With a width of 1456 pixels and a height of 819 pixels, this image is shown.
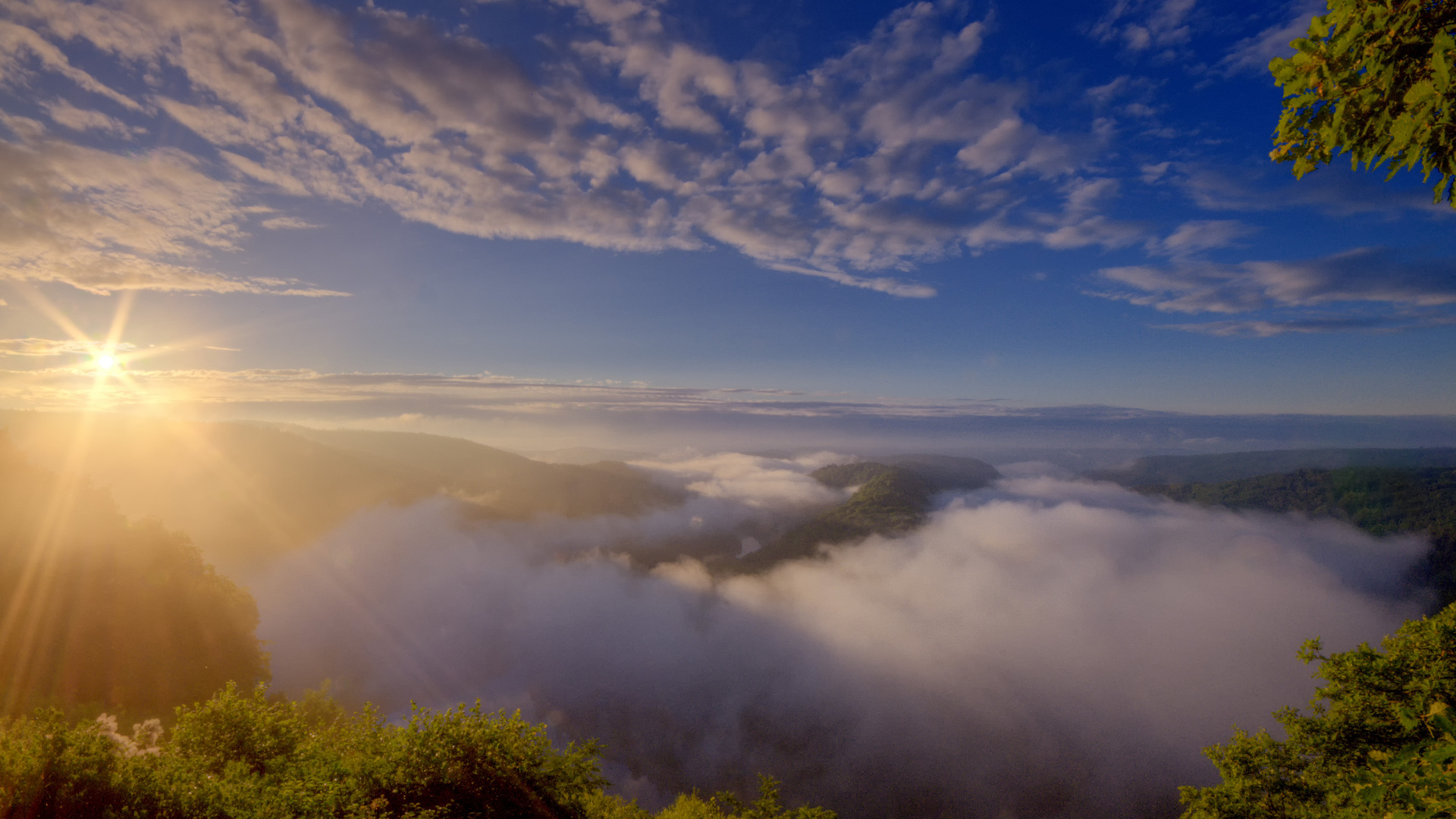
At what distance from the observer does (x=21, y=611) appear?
40.0 meters

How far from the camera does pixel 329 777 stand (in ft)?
47.8

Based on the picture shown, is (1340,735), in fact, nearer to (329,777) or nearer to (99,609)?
(329,777)

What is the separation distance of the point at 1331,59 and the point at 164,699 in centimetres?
7847

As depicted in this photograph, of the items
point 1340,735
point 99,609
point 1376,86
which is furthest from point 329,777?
point 99,609

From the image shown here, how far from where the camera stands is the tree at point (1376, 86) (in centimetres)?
577

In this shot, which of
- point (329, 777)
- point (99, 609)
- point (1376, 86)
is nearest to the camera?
point (1376, 86)

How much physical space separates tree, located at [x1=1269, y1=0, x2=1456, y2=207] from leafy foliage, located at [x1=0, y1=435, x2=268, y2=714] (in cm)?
6907

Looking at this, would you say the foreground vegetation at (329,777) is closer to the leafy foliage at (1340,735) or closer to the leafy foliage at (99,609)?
the leafy foliage at (1340,735)

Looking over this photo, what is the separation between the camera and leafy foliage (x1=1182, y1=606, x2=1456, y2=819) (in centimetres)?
1780

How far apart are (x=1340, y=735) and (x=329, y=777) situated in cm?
3776

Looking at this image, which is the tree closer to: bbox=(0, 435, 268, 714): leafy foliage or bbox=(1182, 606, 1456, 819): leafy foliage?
bbox=(1182, 606, 1456, 819): leafy foliage

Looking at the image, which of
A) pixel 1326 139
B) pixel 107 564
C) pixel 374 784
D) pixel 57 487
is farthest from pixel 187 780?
pixel 57 487

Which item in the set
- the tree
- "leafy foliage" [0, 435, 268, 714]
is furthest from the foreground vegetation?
"leafy foliage" [0, 435, 268, 714]

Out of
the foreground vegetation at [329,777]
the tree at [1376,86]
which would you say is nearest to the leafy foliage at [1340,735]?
the tree at [1376,86]
